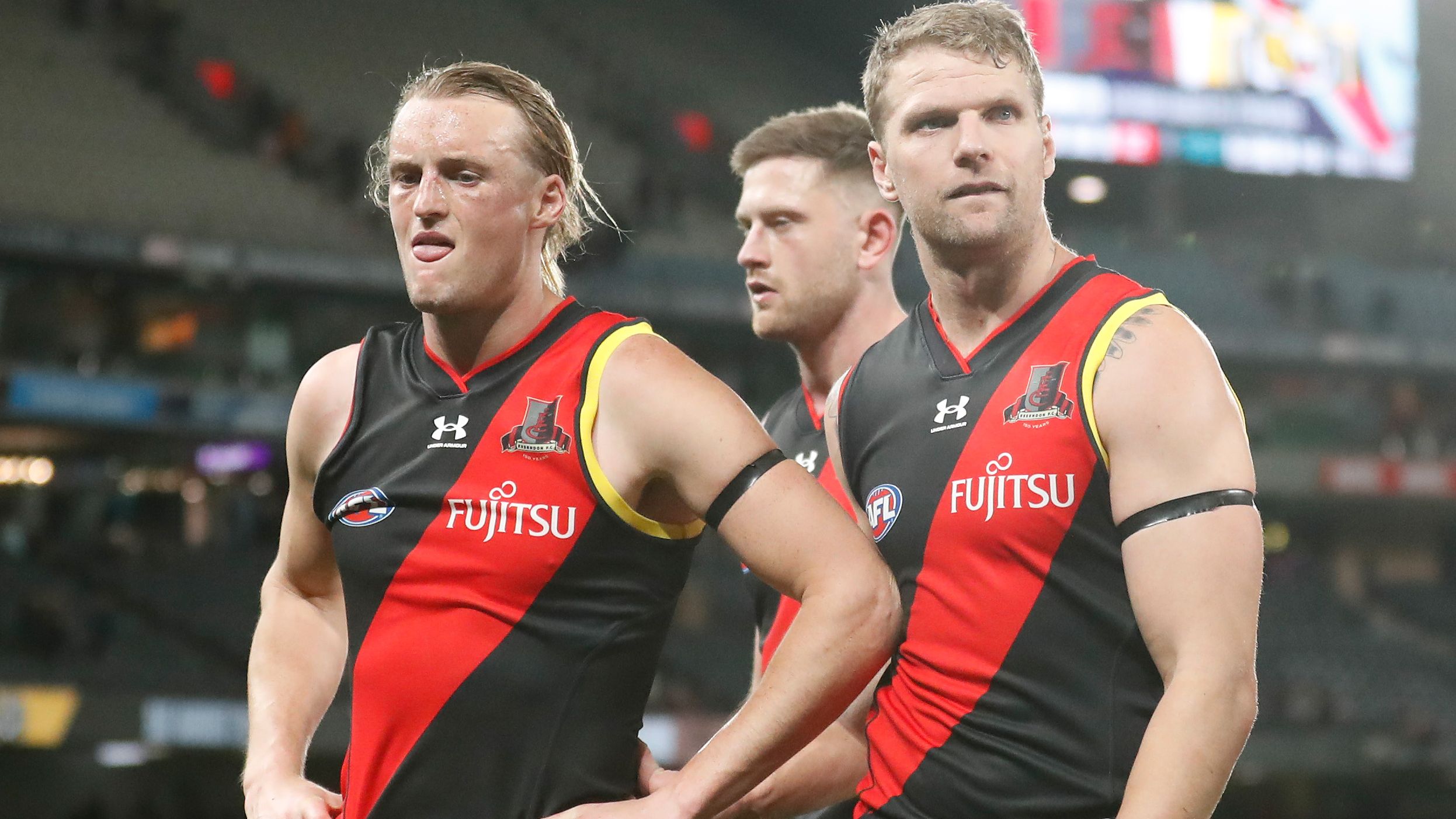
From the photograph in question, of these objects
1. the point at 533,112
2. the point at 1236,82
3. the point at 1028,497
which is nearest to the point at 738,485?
the point at 1028,497

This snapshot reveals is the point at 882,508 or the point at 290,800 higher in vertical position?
the point at 882,508

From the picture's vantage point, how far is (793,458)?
3.27 metres

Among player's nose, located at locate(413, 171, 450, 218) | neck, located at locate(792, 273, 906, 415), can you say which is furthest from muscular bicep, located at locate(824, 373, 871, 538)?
neck, located at locate(792, 273, 906, 415)

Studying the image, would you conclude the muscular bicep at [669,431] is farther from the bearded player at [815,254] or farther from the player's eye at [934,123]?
the bearded player at [815,254]

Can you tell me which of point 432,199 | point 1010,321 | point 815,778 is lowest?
point 815,778

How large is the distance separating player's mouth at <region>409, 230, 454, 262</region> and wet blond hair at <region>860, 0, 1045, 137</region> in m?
0.81

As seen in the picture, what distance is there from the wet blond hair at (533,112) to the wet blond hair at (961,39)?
57 cm

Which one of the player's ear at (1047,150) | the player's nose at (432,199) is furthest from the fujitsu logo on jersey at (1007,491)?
the player's nose at (432,199)

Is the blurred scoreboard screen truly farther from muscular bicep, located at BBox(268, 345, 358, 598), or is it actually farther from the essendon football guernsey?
muscular bicep, located at BBox(268, 345, 358, 598)

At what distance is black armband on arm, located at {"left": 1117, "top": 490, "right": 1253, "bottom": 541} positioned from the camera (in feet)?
6.41

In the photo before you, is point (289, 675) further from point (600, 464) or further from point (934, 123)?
point (934, 123)

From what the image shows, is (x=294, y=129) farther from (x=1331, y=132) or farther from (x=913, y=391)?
(x=913, y=391)

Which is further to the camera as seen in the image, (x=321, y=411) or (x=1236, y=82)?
(x=1236, y=82)

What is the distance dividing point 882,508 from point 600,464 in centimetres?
50
